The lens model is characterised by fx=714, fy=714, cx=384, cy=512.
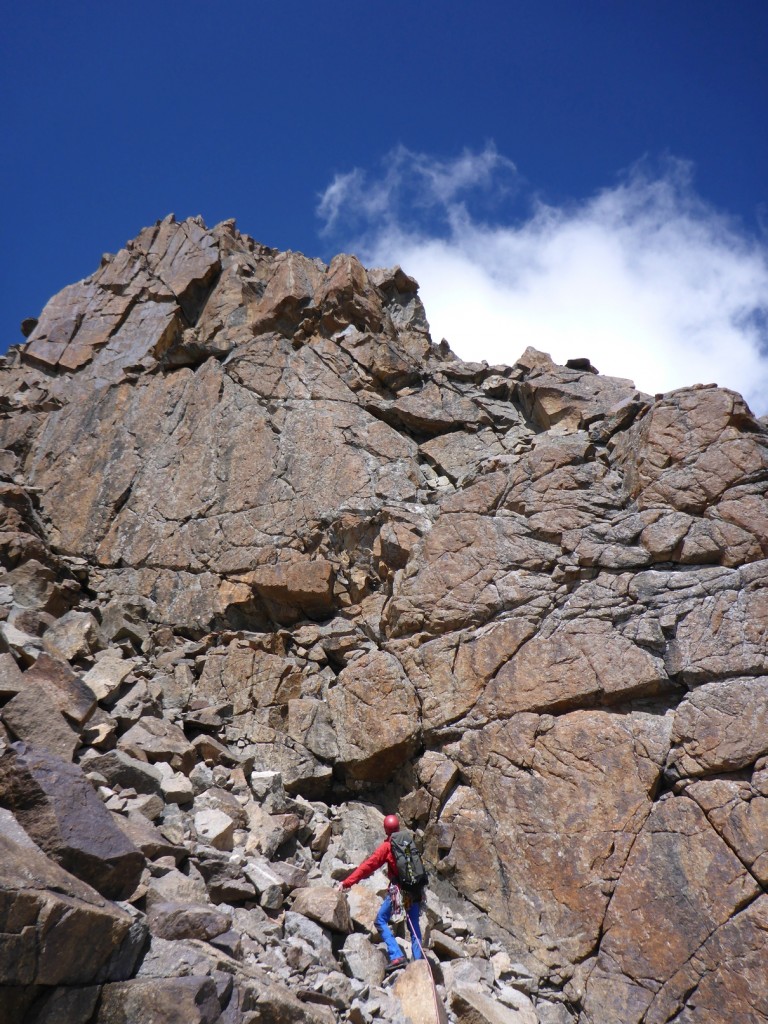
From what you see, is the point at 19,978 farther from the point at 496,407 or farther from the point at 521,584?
the point at 496,407

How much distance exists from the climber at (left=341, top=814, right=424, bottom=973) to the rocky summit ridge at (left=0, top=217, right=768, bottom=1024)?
26cm

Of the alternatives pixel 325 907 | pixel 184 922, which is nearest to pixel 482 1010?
pixel 325 907

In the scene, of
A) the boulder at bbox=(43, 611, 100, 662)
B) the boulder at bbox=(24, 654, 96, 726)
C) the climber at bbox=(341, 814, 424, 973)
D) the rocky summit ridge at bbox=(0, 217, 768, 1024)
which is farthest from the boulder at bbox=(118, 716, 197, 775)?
the climber at bbox=(341, 814, 424, 973)

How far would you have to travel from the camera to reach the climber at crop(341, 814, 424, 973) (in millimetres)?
9688

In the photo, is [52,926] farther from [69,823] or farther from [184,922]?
[184,922]

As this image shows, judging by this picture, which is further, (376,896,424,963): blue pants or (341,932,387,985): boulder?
(376,896,424,963): blue pants

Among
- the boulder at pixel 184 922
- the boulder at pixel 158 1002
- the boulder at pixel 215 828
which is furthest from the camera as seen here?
the boulder at pixel 215 828

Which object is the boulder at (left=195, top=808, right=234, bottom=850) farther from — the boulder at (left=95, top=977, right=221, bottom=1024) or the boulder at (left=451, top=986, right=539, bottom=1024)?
the boulder at (left=451, top=986, right=539, bottom=1024)

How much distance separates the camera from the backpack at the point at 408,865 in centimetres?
1011

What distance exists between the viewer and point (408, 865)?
33.4ft

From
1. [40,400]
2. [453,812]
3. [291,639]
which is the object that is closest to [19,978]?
[453,812]

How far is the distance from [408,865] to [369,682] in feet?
12.9

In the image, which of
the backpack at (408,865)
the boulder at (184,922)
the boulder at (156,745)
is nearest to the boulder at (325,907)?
the backpack at (408,865)

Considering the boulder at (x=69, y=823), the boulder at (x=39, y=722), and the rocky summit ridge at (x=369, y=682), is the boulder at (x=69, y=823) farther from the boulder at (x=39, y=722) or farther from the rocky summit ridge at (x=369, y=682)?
the boulder at (x=39, y=722)
